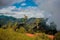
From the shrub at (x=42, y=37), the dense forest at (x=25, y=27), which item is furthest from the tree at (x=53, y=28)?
the shrub at (x=42, y=37)

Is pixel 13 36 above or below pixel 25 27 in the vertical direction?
below

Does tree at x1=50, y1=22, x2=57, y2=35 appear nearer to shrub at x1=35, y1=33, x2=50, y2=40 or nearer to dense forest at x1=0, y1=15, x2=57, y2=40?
dense forest at x1=0, y1=15, x2=57, y2=40

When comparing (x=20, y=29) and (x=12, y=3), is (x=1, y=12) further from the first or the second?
(x=20, y=29)

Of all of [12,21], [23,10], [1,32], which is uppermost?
[23,10]

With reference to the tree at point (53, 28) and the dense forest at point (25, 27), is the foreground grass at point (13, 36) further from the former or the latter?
the tree at point (53, 28)

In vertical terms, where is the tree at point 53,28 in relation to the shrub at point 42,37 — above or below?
above

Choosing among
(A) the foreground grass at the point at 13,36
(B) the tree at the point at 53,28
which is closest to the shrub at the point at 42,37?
(A) the foreground grass at the point at 13,36

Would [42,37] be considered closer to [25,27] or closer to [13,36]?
[25,27]

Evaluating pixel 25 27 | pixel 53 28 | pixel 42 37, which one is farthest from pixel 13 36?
pixel 53 28

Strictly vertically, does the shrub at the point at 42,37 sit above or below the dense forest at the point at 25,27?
below

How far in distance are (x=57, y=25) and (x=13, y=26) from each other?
0.61 meters

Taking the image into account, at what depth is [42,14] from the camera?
2449 mm

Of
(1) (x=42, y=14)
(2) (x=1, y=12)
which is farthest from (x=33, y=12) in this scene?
(2) (x=1, y=12)

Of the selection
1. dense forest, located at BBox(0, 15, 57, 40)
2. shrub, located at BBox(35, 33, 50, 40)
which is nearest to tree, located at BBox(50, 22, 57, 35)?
dense forest, located at BBox(0, 15, 57, 40)
